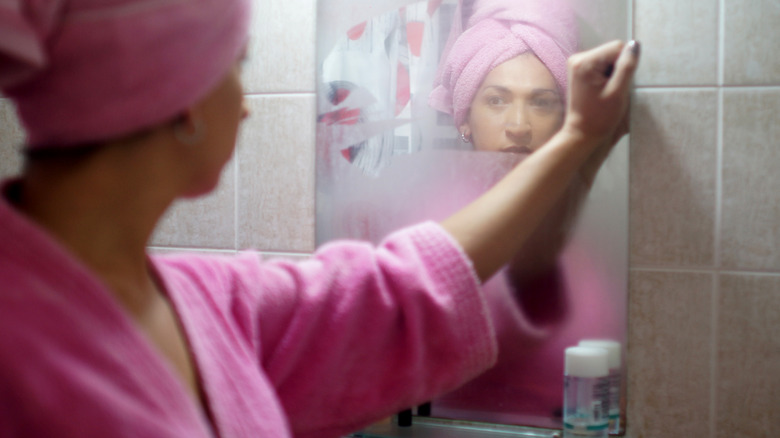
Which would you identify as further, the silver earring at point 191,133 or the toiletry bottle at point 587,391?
the toiletry bottle at point 587,391

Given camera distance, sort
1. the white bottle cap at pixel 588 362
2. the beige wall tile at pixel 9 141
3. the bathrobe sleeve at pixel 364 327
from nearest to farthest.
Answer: the bathrobe sleeve at pixel 364 327, the white bottle cap at pixel 588 362, the beige wall tile at pixel 9 141

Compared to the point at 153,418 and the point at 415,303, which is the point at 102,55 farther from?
the point at 415,303

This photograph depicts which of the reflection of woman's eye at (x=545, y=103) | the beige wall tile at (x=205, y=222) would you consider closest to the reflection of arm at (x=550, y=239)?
the reflection of woman's eye at (x=545, y=103)

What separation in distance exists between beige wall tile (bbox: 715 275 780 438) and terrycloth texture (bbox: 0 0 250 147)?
712 mm

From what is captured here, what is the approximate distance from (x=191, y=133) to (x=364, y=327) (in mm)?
298

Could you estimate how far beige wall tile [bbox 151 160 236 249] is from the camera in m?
1.00

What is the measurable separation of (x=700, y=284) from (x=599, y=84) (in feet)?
1.00

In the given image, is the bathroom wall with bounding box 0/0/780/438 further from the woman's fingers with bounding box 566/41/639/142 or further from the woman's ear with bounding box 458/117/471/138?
the woman's ear with bounding box 458/117/471/138

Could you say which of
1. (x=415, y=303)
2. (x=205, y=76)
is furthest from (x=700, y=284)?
(x=205, y=76)

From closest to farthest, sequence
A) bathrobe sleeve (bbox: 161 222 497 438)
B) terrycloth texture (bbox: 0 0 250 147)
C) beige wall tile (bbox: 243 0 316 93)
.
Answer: terrycloth texture (bbox: 0 0 250 147) < bathrobe sleeve (bbox: 161 222 497 438) < beige wall tile (bbox: 243 0 316 93)

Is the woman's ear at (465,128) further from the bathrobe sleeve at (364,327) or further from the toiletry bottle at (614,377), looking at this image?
the toiletry bottle at (614,377)

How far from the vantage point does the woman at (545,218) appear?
819 mm

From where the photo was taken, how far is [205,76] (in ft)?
1.53

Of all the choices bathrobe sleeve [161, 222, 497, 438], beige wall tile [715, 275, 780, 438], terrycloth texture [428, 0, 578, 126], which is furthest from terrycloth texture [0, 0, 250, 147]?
beige wall tile [715, 275, 780, 438]
